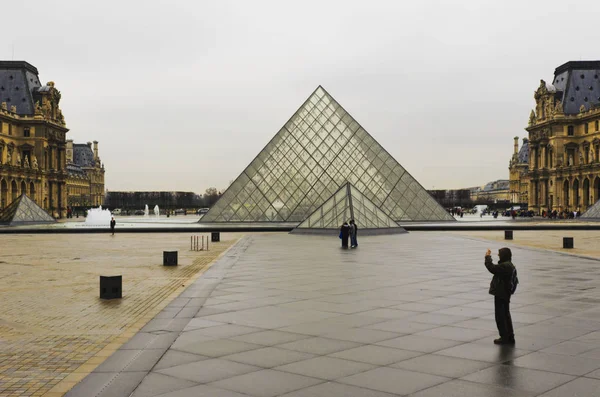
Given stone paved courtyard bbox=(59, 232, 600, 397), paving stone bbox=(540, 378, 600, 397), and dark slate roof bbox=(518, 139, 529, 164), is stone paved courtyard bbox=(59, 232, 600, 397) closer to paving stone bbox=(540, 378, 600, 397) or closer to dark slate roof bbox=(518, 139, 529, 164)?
paving stone bbox=(540, 378, 600, 397)

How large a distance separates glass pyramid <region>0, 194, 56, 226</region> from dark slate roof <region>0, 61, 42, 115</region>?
36132mm

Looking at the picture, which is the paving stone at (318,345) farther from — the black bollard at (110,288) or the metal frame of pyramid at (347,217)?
the metal frame of pyramid at (347,217)

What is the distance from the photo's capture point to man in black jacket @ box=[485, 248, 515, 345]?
25.1ft

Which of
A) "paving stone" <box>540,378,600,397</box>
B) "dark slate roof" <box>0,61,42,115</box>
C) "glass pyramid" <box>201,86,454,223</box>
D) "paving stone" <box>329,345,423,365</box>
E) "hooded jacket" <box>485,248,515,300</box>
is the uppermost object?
"dark slate roof" <box>0,61,42,115</box>

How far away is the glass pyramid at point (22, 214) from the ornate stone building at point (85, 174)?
11103 centimetres

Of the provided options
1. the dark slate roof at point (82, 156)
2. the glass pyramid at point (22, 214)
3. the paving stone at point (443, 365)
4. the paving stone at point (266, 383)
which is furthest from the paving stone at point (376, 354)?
the dark slate roof at point (82, 156)

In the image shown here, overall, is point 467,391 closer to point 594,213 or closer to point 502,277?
point 502,277

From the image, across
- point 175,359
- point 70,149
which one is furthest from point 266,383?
point 70,149

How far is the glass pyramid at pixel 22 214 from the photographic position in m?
55.0

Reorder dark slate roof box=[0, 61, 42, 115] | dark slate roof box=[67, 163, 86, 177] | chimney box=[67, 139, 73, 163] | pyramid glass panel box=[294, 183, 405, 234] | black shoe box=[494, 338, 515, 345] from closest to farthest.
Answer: black shoe box=[494, 338, 515, 345] → pyramid glass panel box=[294, 183, 405, 234] → dark slate roof box=[0, 61, 42, 115] → dark slate roof box=[67, 163, 86, 177] → chimney box=[67, 139, 73, 163]

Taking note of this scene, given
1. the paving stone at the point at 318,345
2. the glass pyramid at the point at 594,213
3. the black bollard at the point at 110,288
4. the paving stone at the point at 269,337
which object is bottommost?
the paving stone at the point at 318,345

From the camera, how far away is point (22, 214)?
56531mm

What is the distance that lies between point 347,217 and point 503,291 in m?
26.3

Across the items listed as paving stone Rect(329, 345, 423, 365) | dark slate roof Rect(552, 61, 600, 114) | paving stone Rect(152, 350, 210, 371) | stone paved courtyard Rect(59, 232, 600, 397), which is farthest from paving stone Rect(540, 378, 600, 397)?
dark slate roof Rect(552, 61, 600, 114)
